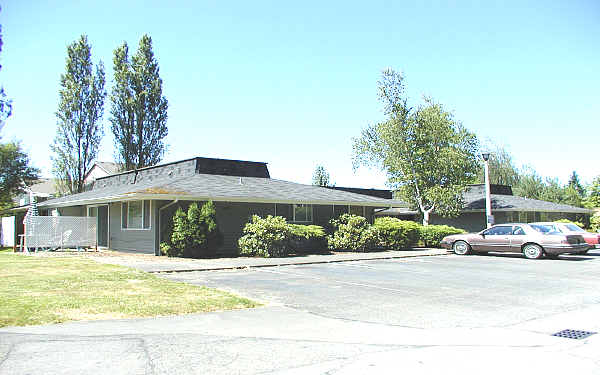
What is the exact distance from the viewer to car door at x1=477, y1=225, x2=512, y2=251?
19.7m

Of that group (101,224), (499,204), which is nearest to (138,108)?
(101,224)

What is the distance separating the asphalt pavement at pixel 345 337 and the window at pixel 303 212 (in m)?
12.6

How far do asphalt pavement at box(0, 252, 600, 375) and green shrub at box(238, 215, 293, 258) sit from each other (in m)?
8.76

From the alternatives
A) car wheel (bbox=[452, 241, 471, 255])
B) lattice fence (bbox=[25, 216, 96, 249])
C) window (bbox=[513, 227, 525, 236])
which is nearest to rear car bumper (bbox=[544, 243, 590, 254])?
window (bbox=[513, 227, 525, 236])

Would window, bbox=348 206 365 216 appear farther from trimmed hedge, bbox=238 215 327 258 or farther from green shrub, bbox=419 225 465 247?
trimmed hedge, bbox=238 215 327 258

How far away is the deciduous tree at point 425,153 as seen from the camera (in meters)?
32.8

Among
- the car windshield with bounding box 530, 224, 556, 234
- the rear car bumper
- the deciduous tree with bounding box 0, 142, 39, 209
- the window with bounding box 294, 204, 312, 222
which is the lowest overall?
the rear car bumper

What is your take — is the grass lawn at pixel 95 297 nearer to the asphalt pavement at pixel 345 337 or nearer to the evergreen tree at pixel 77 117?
the asphalt pavement at pixel 345 337

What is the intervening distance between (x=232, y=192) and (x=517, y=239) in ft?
40.6

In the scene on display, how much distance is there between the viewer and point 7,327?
634cm

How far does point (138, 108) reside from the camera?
126ft

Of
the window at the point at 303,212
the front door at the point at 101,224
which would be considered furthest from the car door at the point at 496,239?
the front door at the point at 101,224

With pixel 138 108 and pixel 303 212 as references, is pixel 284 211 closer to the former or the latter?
pixel 303 212

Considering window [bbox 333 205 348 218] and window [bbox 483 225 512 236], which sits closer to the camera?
window [bbox 483 225 512 236]
